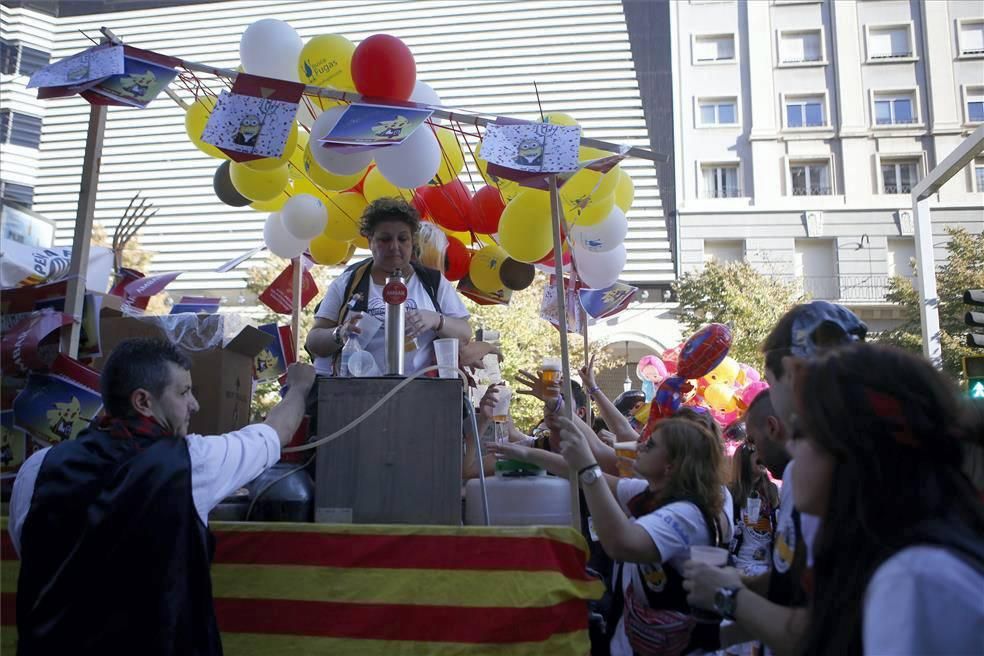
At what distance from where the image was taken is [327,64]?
4164 millimetres

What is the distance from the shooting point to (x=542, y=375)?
3473 mm

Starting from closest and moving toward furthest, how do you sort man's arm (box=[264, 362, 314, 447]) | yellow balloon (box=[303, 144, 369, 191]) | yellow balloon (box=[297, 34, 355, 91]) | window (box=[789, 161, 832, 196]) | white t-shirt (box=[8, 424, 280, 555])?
white t-shirt (box=[8, 424, 280, 555])
man's arm (box=[264, 362, 314, 447])
yellow balloon (box=[297, 34, 355, 91])
yellow balloon (box=[303, 144, 369, 191])
window (box=[789, 161, 832, 196])

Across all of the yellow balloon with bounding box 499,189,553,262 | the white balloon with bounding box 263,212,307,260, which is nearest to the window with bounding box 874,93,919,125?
the yellow balloon with bounding box 499,189,553,262

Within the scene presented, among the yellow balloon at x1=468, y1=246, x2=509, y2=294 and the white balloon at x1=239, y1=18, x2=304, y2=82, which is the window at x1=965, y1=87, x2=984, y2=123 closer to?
the yellow balloon at x1=468, y1=246, x2=509, y2=294

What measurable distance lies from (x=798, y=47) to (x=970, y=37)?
556cm

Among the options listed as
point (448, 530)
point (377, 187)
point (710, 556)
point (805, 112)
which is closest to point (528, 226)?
point (377, 187)

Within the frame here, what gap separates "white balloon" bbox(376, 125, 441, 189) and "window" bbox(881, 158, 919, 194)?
85.6 feet

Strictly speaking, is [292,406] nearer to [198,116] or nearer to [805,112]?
[198,116]

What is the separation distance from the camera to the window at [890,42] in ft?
85.6

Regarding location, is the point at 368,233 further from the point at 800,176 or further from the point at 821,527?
the point at 800,176

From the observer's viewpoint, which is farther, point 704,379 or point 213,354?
point 704,379

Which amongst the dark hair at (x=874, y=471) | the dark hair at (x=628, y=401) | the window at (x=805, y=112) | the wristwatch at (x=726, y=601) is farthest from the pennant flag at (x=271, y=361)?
the window at (x=805, y=112)

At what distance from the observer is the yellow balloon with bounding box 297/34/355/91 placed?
163 inches

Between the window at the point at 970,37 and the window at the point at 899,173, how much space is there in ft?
13.1
